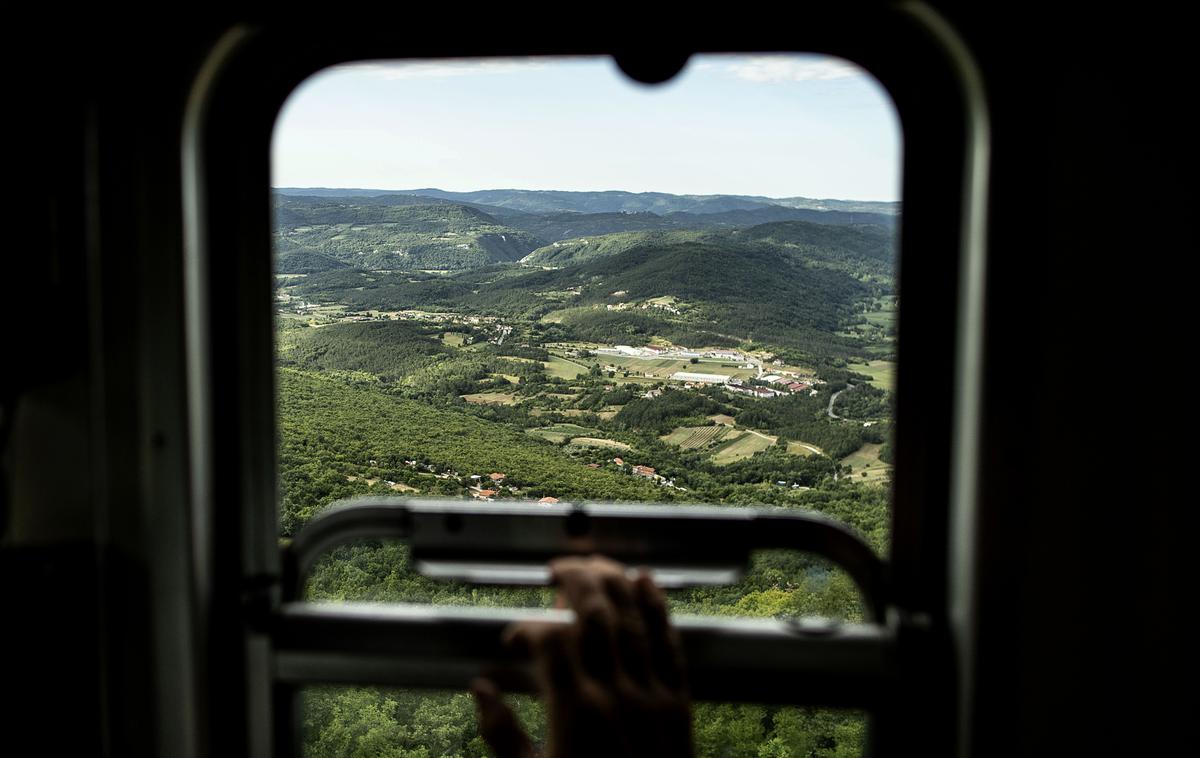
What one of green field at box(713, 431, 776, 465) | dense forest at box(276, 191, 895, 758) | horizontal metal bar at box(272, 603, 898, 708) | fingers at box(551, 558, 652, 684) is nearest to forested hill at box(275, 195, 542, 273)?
dense forest at box(276, 191, 895, 758)

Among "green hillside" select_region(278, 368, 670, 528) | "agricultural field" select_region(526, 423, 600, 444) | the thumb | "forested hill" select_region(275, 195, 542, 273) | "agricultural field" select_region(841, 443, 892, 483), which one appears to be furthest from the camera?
"forested hill" select_region(275, 195, 542, 273)

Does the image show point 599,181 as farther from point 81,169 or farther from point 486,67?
point 81,169

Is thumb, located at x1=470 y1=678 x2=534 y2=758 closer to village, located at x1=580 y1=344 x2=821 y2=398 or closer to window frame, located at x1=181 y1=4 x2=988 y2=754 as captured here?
window frame, located at x1=181 y1=4 x2=988 y2=754

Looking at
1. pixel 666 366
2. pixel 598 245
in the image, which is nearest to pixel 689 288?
pixel 666 366

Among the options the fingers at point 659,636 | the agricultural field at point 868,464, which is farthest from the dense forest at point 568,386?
the fingers at point 659,636

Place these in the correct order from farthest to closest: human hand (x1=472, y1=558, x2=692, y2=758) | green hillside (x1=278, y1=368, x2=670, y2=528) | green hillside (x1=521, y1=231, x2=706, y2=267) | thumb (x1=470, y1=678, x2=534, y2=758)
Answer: green hillside (x1=521, y1=231, x2=706, y2=267) < green hillside (x1=278, y1=368, x2=670, y2=528) < thumb (x1=470, y1=678, x2=534, y2=758) < human hand (x1=472, y1=558, x2=692, y2=758)

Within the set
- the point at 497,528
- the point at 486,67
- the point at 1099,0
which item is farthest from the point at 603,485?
the point at 1099,0
